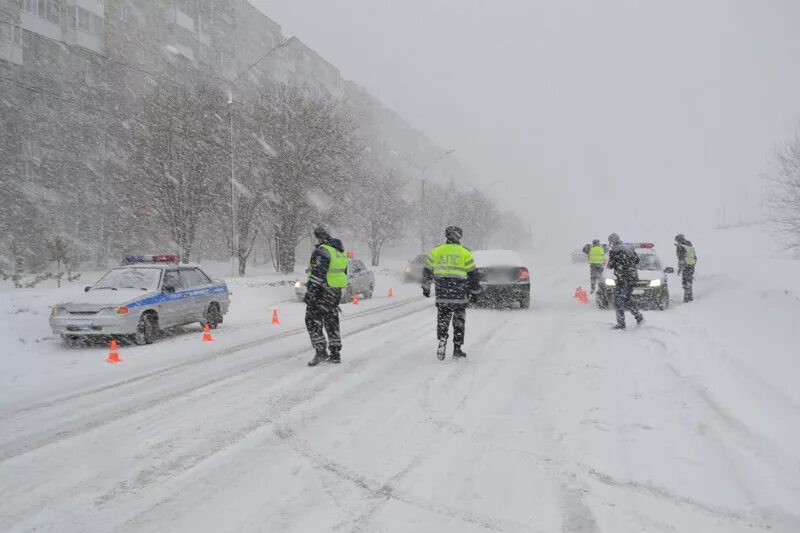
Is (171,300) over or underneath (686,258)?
underneath

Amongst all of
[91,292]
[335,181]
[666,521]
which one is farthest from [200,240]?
[666,521]

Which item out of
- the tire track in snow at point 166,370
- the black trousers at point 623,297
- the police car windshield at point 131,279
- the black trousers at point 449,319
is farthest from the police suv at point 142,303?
the black trousers at point 623,297

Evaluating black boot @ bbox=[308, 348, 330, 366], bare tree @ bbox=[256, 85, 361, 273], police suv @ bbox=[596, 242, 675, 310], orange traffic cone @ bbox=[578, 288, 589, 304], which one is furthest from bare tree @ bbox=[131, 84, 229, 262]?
black boot @ bbox=[308, 348, 330, 366]

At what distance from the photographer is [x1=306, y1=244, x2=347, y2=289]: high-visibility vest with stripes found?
789 cm

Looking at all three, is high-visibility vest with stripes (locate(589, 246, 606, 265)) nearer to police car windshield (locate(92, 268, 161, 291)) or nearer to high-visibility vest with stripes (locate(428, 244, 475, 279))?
high-visibility vest with stripes (locate(428, 244, 475, 279))

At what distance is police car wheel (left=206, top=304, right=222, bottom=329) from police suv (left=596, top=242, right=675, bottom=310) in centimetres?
920

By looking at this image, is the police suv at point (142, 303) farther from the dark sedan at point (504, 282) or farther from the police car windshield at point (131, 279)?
the dark sedan at point (504, 282)

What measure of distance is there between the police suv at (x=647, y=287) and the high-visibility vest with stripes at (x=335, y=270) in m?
7.94

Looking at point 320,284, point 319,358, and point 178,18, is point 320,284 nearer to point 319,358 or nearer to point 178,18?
point 319,358

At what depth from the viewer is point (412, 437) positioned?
15.3 feet

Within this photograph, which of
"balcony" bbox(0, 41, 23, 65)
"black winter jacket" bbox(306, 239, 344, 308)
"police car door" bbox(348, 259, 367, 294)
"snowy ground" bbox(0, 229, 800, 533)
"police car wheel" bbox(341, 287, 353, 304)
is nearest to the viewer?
"snowy ground" bbox(0, 229, 800, 533)

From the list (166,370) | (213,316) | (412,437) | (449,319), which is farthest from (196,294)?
(412,437)

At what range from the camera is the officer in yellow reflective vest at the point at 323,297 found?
782 cm

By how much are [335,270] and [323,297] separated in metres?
A: 0.42
